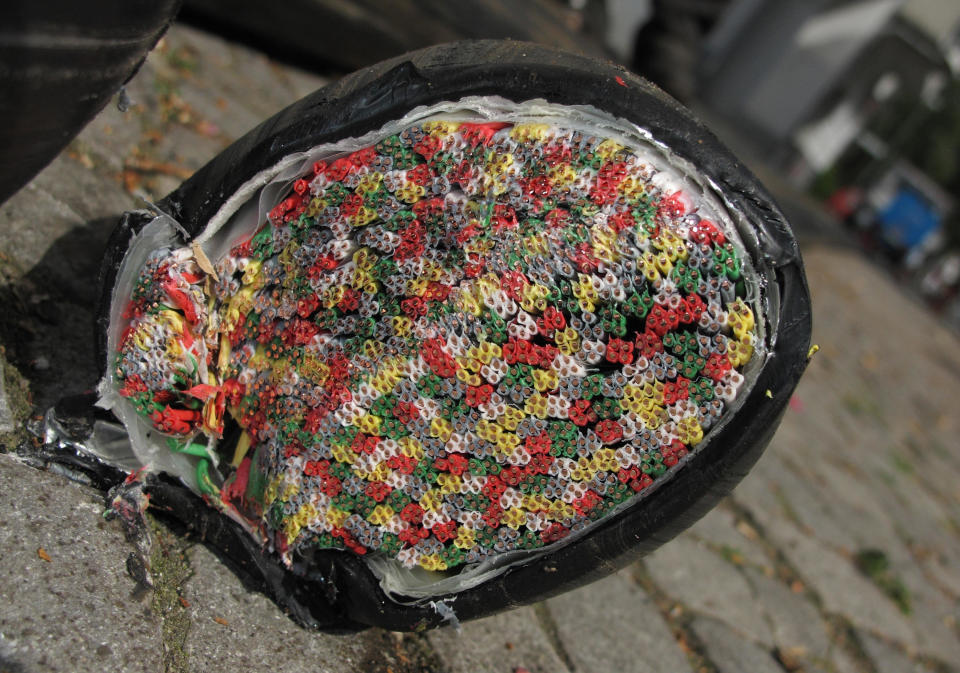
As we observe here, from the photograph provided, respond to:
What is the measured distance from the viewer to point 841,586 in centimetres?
319

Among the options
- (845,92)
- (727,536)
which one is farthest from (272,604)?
(845,92)

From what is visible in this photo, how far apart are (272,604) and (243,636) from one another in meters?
0.12

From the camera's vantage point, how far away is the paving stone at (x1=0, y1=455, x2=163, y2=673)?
4.06 feet

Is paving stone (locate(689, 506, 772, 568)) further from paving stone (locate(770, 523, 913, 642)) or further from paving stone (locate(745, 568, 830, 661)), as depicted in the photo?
→ paving stone (locate(770, 523, 913, 642))

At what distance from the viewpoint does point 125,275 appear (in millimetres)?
1500

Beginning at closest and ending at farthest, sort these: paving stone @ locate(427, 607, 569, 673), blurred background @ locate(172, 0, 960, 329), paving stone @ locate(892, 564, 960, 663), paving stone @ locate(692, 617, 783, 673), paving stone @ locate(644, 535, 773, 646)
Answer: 1. paving stone @ locate(427, 607, 569, 673)
2. paving stone @ locate(692, 617, 783, 673)
3. paving stone @ locate(644, 535, 773, 646)
4. paving stone @ locate(892, 564, 960, 663)
5. blurred background @ locate(172, 0, 960, 329)

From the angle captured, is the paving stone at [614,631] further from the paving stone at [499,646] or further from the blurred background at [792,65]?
the blurred background at [792,65]

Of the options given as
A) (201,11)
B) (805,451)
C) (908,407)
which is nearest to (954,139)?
(908,407)

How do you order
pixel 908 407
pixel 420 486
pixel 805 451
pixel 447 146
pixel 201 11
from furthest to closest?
pixel 908 407 < pixel 805 451 < pixel 201 11 < pixel 420 486 < pixel 447 146

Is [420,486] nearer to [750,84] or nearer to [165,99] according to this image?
[165,99]

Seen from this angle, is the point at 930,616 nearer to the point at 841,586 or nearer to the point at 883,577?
the point at 883,577

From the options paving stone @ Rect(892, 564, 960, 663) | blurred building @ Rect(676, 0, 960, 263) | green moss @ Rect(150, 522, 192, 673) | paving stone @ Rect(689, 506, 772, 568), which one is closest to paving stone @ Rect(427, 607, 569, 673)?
green moss @ Rect(150, 522, 192, 673)

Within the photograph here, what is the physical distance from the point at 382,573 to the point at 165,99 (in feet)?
7.82

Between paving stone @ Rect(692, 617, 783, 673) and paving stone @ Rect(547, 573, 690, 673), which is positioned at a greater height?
paving stone @ Rect(547, 573, 690, 673)
